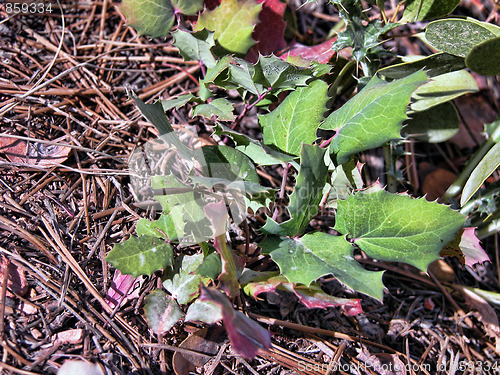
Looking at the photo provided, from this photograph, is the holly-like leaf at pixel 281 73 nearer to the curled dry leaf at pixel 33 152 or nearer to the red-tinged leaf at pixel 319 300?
the red-tinged leaf at pixel 319 300

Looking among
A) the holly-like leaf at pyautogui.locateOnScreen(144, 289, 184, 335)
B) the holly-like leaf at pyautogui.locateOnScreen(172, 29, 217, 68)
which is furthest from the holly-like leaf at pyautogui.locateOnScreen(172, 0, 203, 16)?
the holly-like leaf at pyautogui.locateOnScreen(144, 289, 184, 335)

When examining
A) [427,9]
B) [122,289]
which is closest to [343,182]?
[427,9]

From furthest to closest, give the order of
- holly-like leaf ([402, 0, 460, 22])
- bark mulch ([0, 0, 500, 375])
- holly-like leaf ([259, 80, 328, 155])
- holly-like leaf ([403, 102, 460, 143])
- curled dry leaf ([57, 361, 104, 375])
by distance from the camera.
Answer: holly-like leaf ([403, 102, 460, 143]), holly-like leaf ([402, 0, 460, 22]), holly-like leaf ([259, 80, 328, 155]), bark mulch ([0, 0, 500, 375]), curled dry leaf ([57, 361, 104, 375])

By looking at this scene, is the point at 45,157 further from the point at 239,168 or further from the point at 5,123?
the point at 239,168

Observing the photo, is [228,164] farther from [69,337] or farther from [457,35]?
[457,35]

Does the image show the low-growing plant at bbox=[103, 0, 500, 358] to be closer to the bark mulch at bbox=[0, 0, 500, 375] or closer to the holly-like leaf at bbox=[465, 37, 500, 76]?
the holly-like leaf at bbox=[465, 37, 500, 76]

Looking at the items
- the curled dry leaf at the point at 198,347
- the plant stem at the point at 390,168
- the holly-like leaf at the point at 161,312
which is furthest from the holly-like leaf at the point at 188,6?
the curled dry leaf at the point at 198,347

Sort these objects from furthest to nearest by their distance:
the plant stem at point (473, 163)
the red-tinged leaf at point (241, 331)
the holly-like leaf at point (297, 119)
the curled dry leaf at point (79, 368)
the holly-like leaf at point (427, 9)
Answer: the plant stem at point (473, 163), the holly-like leaf at point (427, 9), the holly-like leaf at point (297, 119), the curled dry leaf at point (79, 368), the red-tinged leaf at point (241, 331)
